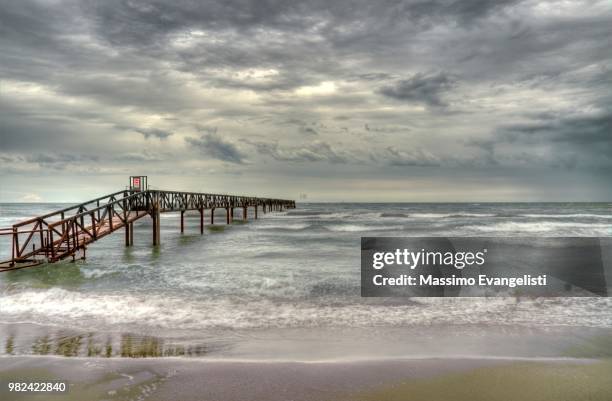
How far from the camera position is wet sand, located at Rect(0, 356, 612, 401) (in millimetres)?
5355

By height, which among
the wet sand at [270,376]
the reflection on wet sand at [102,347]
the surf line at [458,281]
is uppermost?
the wet sand at [270,376]

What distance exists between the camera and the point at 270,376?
19.3 ft

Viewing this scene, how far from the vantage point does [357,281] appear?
1408cm

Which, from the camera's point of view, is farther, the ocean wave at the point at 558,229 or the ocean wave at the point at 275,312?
the ocean wave at the point at 558,229

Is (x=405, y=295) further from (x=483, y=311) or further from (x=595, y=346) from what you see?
(x=595, y=346)

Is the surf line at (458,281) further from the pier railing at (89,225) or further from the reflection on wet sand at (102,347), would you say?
the pier railing at (89,225)

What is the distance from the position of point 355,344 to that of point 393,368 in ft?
4.28

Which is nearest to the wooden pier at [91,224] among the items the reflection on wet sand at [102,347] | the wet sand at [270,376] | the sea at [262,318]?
the sea at [262,318]

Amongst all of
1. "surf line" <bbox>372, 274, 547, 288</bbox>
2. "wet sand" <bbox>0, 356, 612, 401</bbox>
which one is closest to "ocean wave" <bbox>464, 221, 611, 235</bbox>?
"surf line" <bbox>372, 274, 547, 288</bbox>

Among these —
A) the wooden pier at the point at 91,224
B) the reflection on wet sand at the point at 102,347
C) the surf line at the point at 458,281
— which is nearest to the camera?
the reflection on wet sand at the point at 102,347

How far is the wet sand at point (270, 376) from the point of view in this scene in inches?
211

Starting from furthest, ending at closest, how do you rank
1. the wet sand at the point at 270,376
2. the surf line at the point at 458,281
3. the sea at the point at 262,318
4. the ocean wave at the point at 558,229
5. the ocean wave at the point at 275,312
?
the ocean wave at the point at 558,229
the surf line at the point at 458,281
the ocean wave at the point at 275,312
the sea at the point at 262,318
the wet sand at the point at 270,376

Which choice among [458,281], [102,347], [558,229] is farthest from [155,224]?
[558,229]

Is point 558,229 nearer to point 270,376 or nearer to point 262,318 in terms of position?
point 262,318
